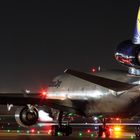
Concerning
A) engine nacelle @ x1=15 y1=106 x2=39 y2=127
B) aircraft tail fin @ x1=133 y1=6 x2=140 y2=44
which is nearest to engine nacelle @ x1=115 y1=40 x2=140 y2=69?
aircraft tail fin @ x1=133 y1=6 x2=140 y2=44

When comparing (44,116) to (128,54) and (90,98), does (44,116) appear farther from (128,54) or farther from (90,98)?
(128,54)

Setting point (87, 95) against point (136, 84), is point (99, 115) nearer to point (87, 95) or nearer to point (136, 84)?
point (87, 95)

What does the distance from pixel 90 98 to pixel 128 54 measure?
46.0ft

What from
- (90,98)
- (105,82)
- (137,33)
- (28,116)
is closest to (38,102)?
(28,116)

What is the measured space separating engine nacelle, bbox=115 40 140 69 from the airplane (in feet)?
19.0

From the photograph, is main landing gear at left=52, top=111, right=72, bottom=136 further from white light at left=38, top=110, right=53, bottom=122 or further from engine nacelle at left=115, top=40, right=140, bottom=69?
engine nacelle at left=115, top=40, right=140, bottom=69

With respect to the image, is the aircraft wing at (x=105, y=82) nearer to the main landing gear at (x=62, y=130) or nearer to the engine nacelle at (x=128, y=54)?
the main landing gear at (x=62, y=130)

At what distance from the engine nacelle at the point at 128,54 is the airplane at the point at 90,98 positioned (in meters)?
5.80

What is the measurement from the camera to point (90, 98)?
4244cm

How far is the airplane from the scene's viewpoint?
3800 centimetres

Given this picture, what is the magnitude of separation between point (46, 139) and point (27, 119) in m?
8.05

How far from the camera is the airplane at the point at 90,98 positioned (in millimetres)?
38000

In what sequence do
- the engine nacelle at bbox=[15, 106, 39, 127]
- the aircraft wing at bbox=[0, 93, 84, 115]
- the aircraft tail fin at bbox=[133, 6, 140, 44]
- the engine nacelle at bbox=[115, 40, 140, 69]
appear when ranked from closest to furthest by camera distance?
the engine nacelle at bbox=[115, 40, 140, 69]
the aircraft tail fin at bbox=[133, 6, 140, 44]
the aircraft wing at bbox=[0, 93, 84, 115]
the engine nacelle at bbox=[15, 106, 39, 127]

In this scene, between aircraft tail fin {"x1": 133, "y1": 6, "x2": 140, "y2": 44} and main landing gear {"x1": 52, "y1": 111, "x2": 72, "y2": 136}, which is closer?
aircraft tail fin {"x1": 133, "y1": 6, "x2": 140, "y2": 44}
